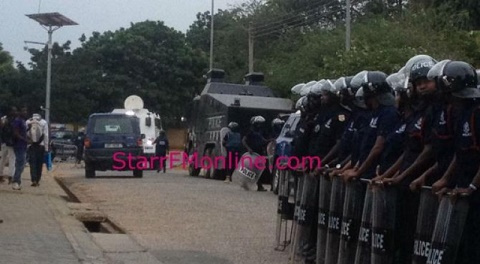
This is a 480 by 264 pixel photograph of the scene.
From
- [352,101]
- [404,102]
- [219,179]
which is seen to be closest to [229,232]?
[352,101]

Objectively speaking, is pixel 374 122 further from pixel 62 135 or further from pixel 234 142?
pixel 62 135

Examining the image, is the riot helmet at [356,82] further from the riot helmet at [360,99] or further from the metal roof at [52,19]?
the metal roof at [52,19]

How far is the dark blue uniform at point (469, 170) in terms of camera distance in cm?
753

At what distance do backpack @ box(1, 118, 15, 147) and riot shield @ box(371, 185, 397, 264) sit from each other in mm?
13291

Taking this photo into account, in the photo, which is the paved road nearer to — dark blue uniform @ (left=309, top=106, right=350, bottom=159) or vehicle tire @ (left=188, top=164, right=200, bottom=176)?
dark blue uniform @ (left=309, top=106, right=350, bottom=159)

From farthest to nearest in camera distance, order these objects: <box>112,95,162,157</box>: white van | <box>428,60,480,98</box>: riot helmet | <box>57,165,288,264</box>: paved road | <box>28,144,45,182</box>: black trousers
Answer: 1. <box>112,95,162,157</box>: white van
2. <box>28,144,45,182</box>: black trousers
3. <box>57,165,288,264</box>: paved road
4. <box>428,60,480,98</box>: riot helmet

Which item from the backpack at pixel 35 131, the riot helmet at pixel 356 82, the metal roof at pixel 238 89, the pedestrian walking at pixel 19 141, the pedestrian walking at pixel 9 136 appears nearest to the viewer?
the riot helmet at pixel 356 82

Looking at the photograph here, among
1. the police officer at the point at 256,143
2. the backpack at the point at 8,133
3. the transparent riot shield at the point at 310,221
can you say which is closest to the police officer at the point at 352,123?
the transparent riot shield at the point at 310,221

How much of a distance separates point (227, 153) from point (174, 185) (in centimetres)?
323

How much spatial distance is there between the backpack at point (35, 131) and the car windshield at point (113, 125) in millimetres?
6511

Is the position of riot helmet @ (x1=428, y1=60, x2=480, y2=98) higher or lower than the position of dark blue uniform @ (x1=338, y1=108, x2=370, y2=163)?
higher

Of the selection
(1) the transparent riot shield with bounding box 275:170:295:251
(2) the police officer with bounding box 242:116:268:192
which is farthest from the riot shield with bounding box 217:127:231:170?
(1) the transparent riot shield with bounding box 275:170:295:251

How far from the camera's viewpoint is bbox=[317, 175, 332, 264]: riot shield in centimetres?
1067

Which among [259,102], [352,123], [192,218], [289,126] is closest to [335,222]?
[352,123]
